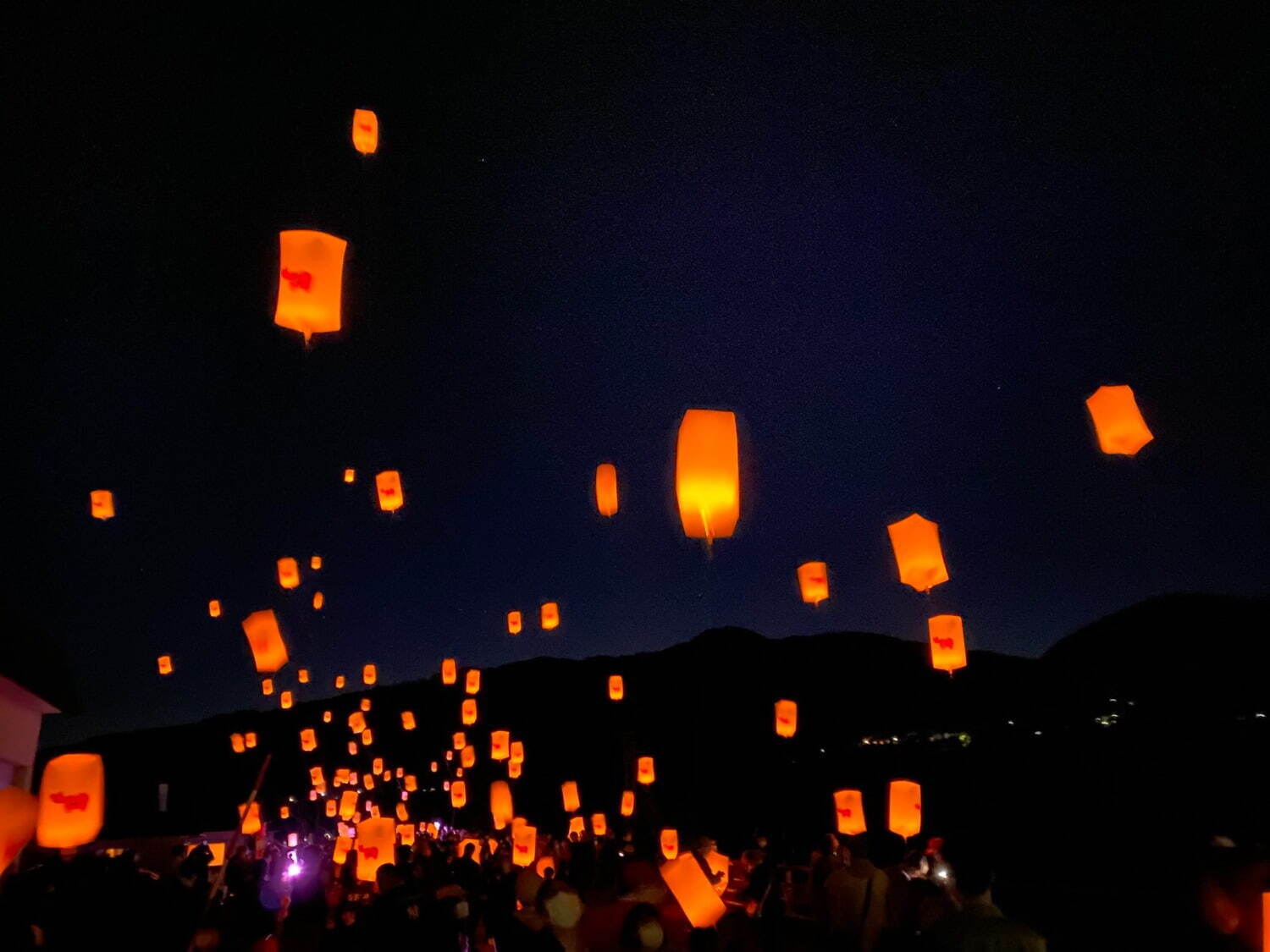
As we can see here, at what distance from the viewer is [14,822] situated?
565 centimetres

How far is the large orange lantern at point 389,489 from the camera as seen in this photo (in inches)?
409

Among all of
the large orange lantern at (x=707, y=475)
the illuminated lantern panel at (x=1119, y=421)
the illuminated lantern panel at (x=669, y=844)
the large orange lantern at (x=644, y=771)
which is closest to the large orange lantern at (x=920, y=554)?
the illuminated lantern panel at (x=1119, y=421)

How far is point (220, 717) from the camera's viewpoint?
55.7 meters

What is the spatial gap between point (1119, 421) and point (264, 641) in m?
8.12

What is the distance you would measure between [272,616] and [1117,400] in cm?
813

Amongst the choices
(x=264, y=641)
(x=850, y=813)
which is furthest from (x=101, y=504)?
(x=850, y=813)

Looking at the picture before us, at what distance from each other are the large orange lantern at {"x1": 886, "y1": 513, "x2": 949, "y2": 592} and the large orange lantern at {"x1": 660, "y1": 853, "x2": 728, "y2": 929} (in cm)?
263

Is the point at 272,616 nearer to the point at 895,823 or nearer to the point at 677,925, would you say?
the point at 677,925

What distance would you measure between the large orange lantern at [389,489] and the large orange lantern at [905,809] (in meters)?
6.70

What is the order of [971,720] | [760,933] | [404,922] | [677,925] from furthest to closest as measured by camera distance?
[971,720]
[677,925]
[760,933]
[404,922]

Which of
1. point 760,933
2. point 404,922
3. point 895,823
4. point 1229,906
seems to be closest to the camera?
point 404,922

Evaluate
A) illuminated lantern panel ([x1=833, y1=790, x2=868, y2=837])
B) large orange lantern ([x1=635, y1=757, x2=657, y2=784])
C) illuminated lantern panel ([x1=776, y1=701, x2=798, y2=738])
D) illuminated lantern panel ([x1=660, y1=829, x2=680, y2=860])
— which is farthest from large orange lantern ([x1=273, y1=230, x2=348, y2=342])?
large orange lantern ([x1=635, y1=757, x2=657, y2=784])

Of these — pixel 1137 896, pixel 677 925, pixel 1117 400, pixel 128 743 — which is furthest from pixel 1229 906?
pixel 128 743

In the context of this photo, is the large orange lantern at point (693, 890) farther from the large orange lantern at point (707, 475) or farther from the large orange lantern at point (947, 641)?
the large orange lantern at point (947, 641)
